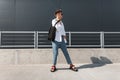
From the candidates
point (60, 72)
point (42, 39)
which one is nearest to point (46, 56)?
point (60, 72)

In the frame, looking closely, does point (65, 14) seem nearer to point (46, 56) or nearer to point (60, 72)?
point (46, 56)

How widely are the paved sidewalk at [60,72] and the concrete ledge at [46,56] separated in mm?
277

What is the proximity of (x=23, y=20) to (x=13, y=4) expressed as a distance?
82cm

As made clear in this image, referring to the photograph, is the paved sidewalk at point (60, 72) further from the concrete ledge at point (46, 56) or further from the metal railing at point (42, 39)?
the metal railing at point (42, 39)

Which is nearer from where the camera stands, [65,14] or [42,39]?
[42,39]

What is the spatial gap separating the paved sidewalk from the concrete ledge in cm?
28

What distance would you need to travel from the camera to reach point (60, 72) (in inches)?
289

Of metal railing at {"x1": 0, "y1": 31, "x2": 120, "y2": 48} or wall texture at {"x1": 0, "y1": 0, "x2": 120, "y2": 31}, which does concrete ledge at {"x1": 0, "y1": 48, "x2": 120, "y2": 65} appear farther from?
wall texture at {"x1": 0, "y1": 0, "x2": 120, "y2": 31}

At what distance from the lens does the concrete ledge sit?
8.44m

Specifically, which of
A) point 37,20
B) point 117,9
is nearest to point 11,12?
point 37,20

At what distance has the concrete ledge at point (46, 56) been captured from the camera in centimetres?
844

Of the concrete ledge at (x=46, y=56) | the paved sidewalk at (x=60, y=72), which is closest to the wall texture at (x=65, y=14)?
the concrete ledge at (x=46, y=56)

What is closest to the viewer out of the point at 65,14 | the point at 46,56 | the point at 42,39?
the point at 46,56

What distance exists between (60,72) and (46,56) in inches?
52.9
